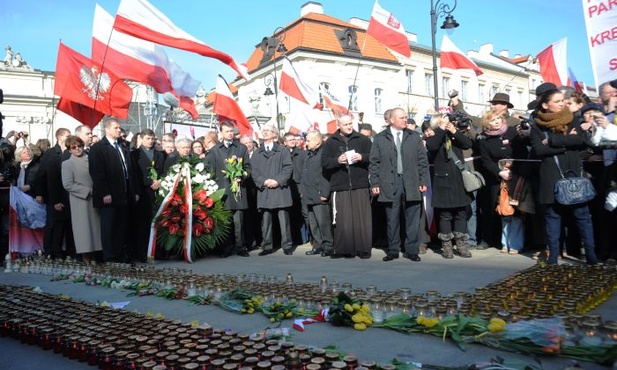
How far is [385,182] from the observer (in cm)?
735

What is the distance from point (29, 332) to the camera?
389 cm

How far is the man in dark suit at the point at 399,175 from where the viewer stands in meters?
7.25

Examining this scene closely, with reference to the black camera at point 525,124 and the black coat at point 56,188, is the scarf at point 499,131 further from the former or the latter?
the black coat at point 56,188

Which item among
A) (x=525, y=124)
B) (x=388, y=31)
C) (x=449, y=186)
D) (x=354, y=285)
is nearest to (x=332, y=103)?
(x=388, y=31)

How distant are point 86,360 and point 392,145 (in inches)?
201

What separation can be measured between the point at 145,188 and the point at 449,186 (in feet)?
16.1

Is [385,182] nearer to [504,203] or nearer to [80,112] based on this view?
[504,203]

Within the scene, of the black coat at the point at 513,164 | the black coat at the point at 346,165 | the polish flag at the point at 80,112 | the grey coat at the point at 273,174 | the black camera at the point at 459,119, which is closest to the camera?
the black coat at the point at 513,164

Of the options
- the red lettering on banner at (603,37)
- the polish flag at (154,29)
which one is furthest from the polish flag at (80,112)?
the red lettering on banner at (603,37)

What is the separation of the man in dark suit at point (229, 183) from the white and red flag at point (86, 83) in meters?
2.26

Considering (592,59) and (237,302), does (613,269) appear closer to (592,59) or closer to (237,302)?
(592,59)

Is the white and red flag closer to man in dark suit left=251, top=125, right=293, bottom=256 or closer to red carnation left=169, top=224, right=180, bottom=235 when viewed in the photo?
red carnation left=169, top=224, right=180, bottom=235

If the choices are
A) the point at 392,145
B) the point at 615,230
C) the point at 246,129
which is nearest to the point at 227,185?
the point at 392,145

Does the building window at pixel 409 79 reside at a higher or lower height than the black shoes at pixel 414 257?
higher
